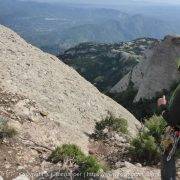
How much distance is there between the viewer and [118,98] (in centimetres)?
6581

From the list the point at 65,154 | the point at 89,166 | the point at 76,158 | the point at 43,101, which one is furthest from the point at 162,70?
the point at 89,166

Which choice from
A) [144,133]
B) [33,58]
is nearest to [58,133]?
[144,133]

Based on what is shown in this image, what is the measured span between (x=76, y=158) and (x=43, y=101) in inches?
246

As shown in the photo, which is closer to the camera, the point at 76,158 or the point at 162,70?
the point at 76,158

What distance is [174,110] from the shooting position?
25.0 ft

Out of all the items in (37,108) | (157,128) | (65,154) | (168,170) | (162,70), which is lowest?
(162,70)

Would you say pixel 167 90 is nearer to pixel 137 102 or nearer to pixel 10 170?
pixel 137 102

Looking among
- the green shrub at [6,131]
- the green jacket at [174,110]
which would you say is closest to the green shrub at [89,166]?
the green shrub at [6,131]

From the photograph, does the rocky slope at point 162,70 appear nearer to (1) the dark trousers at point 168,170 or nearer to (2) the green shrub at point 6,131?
(2) the green shrub at point 6,131

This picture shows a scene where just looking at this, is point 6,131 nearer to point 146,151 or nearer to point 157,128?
point 146,151

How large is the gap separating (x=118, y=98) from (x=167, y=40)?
12301mm

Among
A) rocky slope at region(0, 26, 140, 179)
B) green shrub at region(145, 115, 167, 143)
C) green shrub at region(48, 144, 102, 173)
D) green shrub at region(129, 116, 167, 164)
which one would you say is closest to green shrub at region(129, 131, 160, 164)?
green shrub at region(129, 116, 167, 164)

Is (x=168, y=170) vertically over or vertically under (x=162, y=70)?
over

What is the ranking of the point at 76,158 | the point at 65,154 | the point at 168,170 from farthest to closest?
the point at 65,154
the point at 76,158
the point at 168,170
